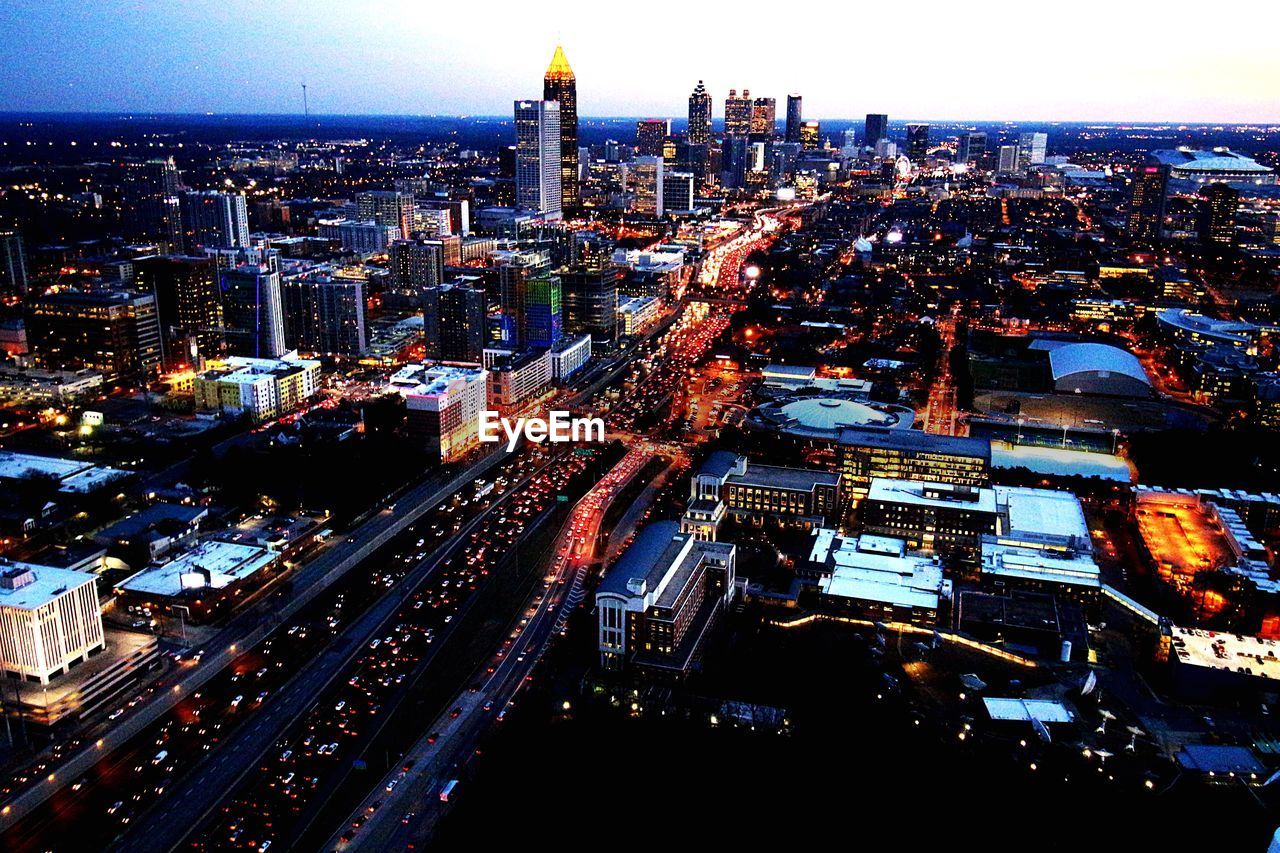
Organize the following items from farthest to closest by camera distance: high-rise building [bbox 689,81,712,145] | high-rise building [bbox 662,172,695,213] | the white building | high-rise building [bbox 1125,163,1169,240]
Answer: high-rise building [bbox 689,81,712,145], high-rise building [bbox 662,172,695,213], high-rise building [bbox 1125,163,1169,240], the white building

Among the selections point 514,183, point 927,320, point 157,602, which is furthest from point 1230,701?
point 514,183

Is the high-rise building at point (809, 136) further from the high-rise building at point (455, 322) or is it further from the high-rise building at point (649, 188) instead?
the high-rise building at point (455, 322)

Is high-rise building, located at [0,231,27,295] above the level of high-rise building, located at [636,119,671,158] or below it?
below

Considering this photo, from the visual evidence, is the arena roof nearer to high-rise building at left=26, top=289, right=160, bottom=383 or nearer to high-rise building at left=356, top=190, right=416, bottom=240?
high-rise building at left=26, top=289, right=160, bottom=383

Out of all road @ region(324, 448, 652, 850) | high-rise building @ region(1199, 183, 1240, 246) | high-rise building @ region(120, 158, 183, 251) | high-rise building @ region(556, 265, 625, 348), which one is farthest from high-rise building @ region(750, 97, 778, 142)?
road @ region(324, 448, 652, 850)

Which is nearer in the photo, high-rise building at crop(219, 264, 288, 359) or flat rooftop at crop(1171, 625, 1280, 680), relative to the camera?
flat rooftop at crop(1171, 625, 1280, 680)

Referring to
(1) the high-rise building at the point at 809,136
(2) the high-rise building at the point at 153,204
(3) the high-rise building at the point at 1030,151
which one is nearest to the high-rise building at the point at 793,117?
(1) the high-rise building at the point at 809,136

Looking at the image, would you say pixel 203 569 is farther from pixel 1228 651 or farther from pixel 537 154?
pixel 537 154
